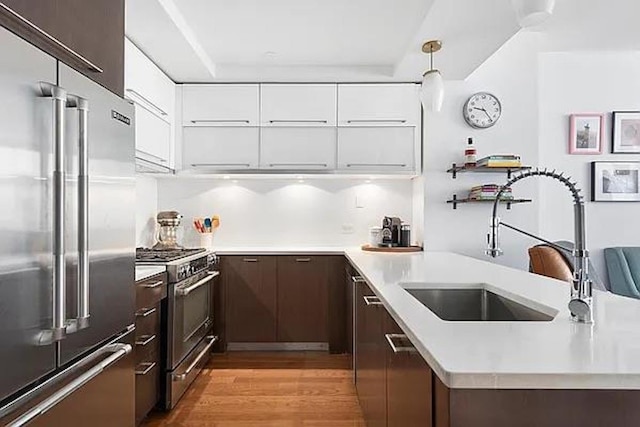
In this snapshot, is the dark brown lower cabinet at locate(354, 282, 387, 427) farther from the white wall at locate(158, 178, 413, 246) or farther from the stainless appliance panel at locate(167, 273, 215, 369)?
the white wall at locate(158, 178, 413, 246)

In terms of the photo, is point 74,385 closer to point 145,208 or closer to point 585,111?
point 145,208

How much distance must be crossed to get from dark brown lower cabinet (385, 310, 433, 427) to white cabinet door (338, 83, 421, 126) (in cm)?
279

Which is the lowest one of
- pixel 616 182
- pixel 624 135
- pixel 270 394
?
pixel 270 394

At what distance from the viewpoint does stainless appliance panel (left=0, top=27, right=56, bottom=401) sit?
47.7 inches

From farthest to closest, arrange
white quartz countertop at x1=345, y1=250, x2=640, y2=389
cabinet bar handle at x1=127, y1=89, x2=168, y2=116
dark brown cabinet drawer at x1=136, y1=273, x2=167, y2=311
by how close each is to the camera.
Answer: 1. cabinet bar handle at x1=127, y1=89, x2=168, y2=116
2. dark brown cabinet drawer at x1=136, y1=273, x2=167, y2=311
3. white quartz countertop at x1=345, y1=250, x2=640, y2=389

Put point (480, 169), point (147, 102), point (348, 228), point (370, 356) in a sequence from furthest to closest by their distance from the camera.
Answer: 1. point (348, 228)
2. point (480, 169)
3. point (147, 102)
4. point (370, 356)

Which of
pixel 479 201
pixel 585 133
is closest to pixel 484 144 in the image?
pixel 479 201

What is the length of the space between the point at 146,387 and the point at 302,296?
5.88 feet

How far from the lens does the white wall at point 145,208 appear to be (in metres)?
4.27

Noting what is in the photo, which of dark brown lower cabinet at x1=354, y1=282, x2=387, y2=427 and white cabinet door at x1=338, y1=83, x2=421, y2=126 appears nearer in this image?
dark brown lower cabinet at x1=354, y1=282, x2=387, y2=427

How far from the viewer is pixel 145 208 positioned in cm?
446

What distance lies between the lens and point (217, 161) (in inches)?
177

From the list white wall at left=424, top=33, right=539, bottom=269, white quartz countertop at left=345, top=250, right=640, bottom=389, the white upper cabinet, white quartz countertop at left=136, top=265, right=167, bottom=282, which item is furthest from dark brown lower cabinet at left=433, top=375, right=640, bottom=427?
white wall at left=424, top=33, right=539, bottom=269

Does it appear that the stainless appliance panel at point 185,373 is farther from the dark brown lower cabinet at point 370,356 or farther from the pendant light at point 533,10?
the pendant light at point 533,10
